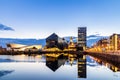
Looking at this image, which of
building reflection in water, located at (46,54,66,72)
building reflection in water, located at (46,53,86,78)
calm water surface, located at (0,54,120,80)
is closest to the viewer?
calm water surface, located at (0,54,120,80)

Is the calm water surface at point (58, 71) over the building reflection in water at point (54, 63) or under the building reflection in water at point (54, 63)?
under

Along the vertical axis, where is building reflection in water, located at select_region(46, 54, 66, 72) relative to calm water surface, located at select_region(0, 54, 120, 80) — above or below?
above

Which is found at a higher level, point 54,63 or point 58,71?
point 54,63

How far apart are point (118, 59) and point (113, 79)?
3426 centimetres

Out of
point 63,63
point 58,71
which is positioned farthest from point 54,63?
point 58,71

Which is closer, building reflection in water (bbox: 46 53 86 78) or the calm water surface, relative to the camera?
the calm water surface

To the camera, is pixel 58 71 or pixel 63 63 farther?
pixel 63 63

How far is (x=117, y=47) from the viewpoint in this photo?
6811 inches

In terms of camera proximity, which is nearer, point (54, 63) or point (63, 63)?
point (54, 63)

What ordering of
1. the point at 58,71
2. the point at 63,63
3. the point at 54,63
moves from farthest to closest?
1. the point at 63,63
2. the point at 54,63
3. the point at 58,71

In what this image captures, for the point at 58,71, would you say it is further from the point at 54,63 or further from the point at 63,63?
the point at 63,63

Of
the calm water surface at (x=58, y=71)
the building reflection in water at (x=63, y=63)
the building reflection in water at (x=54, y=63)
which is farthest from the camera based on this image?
the building reflection in water at (x=54, y=63)

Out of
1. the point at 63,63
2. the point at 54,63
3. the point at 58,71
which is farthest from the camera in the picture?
the point at 63,63

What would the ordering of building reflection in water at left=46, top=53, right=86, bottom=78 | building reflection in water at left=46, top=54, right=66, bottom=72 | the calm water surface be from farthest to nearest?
building reflection in water at left=46, top=54, right=66, bottom=72, building reflection in water at left=46, top=53, right=86, bottom=78, the calm water surface
